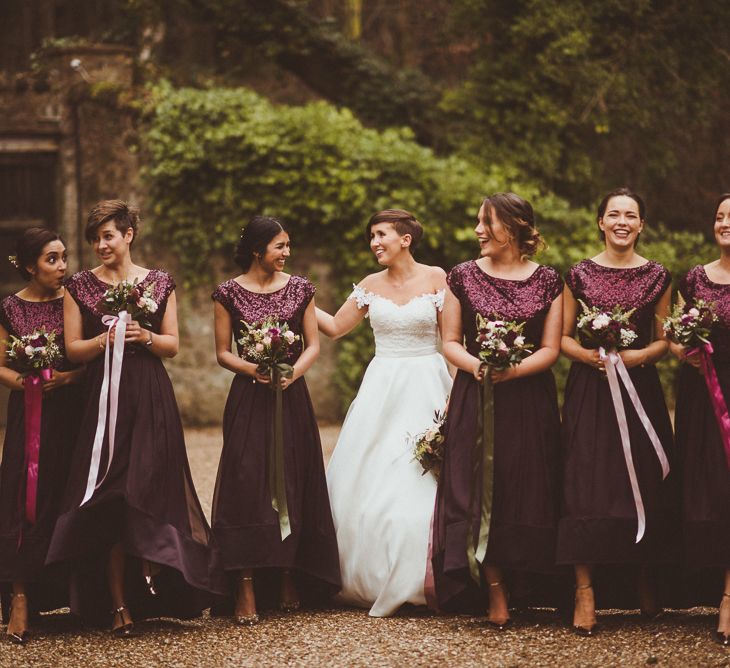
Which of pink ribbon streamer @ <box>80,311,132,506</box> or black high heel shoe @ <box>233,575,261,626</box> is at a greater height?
pink ribbon streamer @ <box>80,311,132,506</box>

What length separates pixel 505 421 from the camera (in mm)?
5297

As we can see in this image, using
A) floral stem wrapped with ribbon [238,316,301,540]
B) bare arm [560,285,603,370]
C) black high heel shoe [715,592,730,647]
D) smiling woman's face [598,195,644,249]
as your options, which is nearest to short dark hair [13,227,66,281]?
floral stem wrapped with ribbon [238,316,301,540]

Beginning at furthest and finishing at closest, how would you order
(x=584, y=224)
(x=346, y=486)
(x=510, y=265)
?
(x=584, y=224)
(x=346, y=486)
(x=510, y=265)

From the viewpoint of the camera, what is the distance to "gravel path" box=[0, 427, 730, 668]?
4.72 meters

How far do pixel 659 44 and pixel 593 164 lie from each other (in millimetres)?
1758

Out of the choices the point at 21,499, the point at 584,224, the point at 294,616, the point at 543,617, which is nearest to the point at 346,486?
the point at 294,616

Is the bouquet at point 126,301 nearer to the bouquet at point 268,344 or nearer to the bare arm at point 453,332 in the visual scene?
the bouquet at point 268,344

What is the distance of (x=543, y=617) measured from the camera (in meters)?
5.40

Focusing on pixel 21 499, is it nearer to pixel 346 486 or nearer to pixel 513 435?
pixel 346 486

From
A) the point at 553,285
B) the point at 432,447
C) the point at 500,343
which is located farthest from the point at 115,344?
the point at 553,285

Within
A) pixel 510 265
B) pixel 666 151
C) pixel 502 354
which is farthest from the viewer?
pixel 666 151

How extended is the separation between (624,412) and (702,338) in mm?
525

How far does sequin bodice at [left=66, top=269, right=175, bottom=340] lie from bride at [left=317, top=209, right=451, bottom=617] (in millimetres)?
1198

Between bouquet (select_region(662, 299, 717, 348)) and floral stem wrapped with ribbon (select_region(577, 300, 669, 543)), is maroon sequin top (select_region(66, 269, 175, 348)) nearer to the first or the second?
floral stem wrapped with ribbon (select_region(577, 300, 669, 543))
